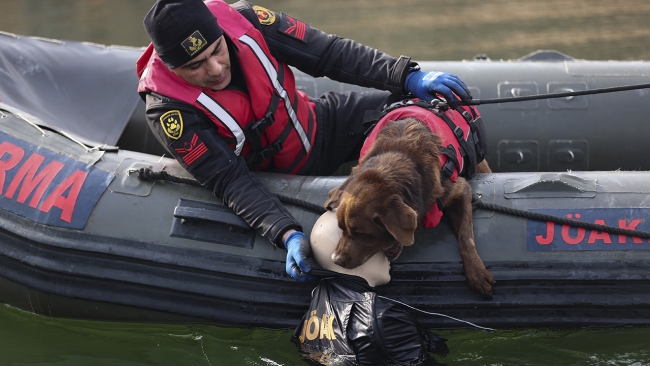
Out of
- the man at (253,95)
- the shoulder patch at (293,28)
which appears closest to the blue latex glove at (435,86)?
the man at (253,95)

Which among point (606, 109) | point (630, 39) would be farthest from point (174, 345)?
point (630, 39)

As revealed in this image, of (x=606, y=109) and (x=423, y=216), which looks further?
(x=606, y=109)

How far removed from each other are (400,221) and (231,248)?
1046mm

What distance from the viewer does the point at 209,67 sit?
3535mm

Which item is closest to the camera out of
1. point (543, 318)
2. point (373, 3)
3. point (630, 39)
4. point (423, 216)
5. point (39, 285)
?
point (423, 216)

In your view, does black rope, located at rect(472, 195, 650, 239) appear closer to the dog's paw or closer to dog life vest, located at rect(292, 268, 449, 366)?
the dog's paw

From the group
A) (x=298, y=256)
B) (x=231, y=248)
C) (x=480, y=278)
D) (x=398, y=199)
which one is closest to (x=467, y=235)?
(x=480, y=278)

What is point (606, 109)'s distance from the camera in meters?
4.75

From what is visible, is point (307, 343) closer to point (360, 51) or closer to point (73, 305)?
point (73, 305)

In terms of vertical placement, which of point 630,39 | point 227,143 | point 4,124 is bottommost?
point 4,124

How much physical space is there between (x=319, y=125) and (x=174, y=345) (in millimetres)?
1484

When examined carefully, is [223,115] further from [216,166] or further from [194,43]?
[194,43]

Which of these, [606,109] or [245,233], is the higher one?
[606,109]

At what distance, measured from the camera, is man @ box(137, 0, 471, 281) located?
346 centimetres
